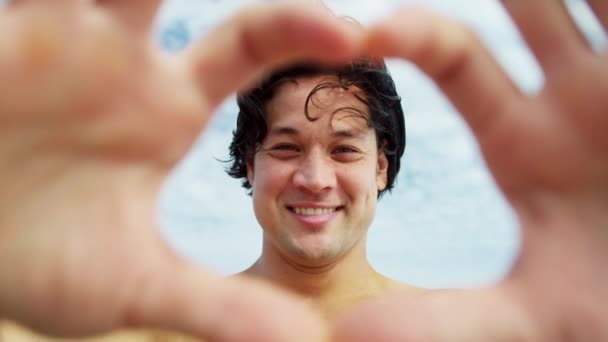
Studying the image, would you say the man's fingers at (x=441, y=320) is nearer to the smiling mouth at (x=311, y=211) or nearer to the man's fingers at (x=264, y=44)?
the man's fingers at (x=264, y=44)

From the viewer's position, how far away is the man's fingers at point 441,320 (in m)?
0.55

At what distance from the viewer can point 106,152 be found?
1.92ft

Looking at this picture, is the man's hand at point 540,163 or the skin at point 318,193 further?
the skin at point 318,193

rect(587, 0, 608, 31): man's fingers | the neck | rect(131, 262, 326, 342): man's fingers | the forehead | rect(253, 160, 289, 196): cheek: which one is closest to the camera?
rect(131, 262, 326, 342): man's fingers

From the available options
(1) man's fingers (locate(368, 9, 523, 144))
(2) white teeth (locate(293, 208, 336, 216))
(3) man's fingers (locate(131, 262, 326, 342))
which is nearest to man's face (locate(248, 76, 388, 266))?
(2) white teeth (locate(293, 208, 336, 216))

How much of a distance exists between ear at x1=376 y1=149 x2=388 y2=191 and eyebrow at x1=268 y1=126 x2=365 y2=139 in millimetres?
205

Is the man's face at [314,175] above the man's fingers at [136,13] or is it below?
above

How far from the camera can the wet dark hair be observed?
1320mm

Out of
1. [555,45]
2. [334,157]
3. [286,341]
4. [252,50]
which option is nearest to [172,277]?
[286,341]

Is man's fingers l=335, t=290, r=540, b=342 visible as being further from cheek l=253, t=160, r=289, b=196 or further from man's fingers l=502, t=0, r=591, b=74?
cheek l=253, t=160, r=289, b=196

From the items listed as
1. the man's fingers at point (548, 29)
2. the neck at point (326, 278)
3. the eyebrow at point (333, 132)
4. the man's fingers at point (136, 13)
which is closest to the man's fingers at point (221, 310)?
the man's fingers at point (136, 13)

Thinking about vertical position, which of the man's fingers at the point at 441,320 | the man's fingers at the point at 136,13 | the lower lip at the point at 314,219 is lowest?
the man's fingers at the point at 441,320

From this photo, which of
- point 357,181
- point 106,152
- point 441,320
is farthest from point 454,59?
point 357,181

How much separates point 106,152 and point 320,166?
782 mm
